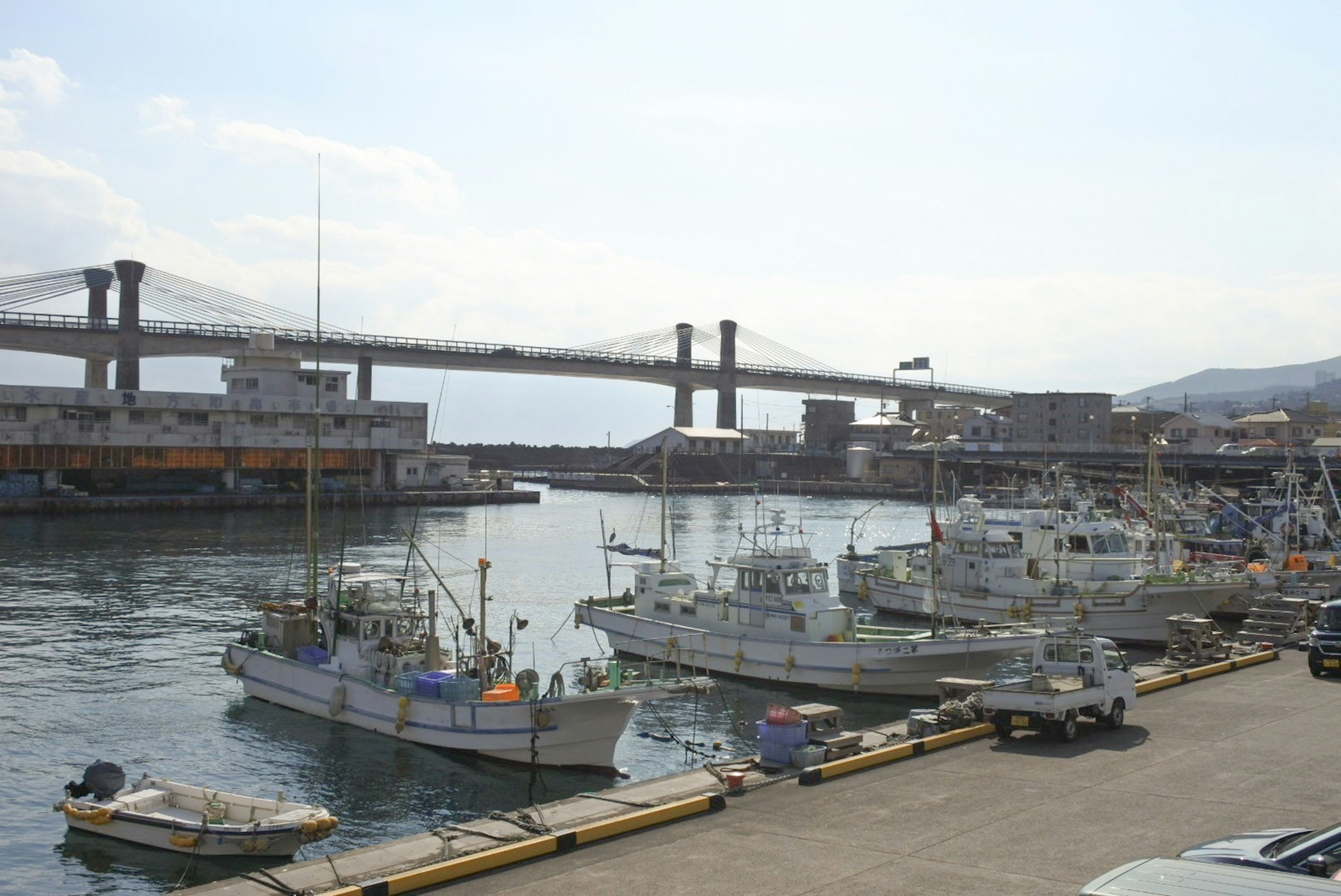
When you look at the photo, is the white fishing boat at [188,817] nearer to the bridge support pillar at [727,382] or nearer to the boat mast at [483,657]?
the boat mast at [483,657]

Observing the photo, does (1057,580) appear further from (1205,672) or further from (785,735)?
(785,735)

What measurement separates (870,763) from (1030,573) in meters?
23.2

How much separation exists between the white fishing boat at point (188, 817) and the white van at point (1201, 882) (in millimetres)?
11459

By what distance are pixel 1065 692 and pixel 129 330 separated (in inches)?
4294

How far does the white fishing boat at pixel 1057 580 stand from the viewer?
34.7m

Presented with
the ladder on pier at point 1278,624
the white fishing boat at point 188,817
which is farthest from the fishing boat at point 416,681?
the ladder on pier at point 1278,624

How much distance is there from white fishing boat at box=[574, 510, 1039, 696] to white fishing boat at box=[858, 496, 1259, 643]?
4.83 meters

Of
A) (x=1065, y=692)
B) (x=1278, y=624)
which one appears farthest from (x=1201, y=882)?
(x=1278, y=624)

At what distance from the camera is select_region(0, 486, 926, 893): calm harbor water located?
1783 cm

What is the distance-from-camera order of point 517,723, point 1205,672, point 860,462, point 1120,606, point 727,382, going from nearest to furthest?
1. point 517,723
2. point 1205,672
3. point 1120,606
4. point 860,462
5. point 727,382

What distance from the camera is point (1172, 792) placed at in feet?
47.3

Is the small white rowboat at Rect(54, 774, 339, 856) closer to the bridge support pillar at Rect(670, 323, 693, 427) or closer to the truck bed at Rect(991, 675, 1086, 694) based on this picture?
the truck bed at Rect(991, 675, 1086, 694)

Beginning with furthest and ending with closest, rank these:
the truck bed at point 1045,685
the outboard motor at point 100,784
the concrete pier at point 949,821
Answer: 1. the truck bed at point 1045,685
2. the outboard motor at point 100,784
3. the concrete pier at point 949,821

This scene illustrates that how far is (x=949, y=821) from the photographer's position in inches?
523
